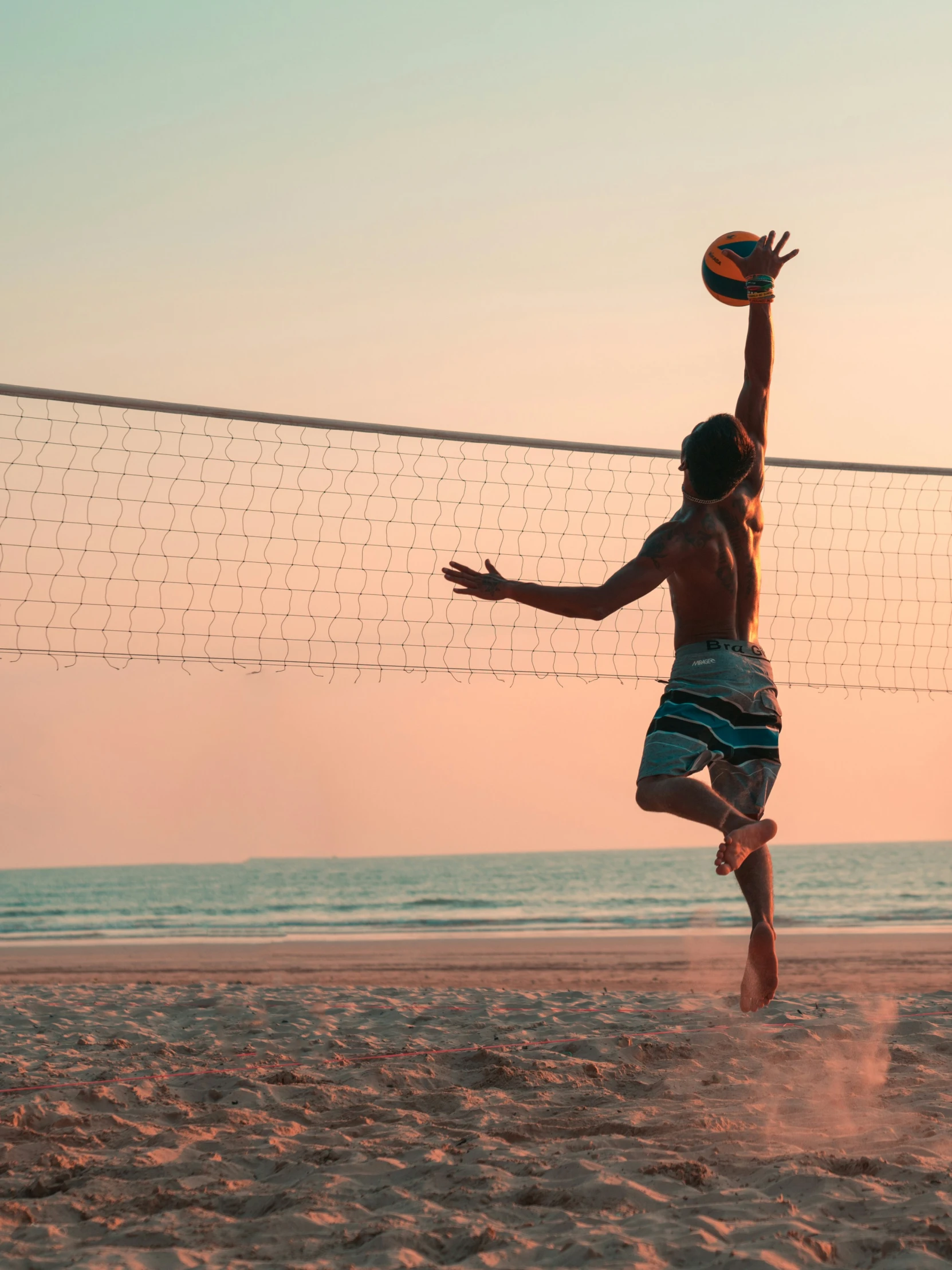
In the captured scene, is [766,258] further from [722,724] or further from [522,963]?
[522,963]

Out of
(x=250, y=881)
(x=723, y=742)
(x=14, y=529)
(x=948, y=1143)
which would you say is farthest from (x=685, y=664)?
(x=250, y=881)

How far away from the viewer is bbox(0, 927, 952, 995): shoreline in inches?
320

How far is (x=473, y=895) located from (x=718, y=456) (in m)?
30.9

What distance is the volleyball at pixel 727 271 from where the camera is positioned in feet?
14.8

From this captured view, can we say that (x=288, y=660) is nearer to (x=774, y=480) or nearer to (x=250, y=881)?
(x=774, y=480)

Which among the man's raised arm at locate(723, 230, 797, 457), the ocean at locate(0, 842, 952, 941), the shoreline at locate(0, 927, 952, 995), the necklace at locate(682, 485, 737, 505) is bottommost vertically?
the ocean at locate(0, 842, 952, 941)

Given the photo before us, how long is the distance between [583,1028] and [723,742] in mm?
2231

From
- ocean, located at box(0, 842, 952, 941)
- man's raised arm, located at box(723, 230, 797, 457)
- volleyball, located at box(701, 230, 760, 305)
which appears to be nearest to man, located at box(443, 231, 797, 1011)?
man's raised arm, located at box(723, 230, 797, 457)

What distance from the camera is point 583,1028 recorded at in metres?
5.27

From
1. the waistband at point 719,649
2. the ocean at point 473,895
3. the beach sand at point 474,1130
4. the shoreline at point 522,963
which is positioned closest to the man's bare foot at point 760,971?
the beach sand at point 474,1130

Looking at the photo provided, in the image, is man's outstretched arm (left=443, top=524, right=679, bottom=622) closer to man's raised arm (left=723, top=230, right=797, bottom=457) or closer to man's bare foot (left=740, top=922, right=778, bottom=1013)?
man's raised arm (left=723, top=230, right=797, bottom=457)

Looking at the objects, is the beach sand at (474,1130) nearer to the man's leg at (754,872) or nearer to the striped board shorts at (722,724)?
the man's leg at (754,872)

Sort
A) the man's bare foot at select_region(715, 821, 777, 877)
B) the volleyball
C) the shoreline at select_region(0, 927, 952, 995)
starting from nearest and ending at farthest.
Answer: the man's bare foot at select_region(715, 821, 777, 877), the volleyball, the shoreline at select_region(0, 927, 952, 995)

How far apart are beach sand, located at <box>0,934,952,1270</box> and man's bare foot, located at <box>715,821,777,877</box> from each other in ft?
2.48
